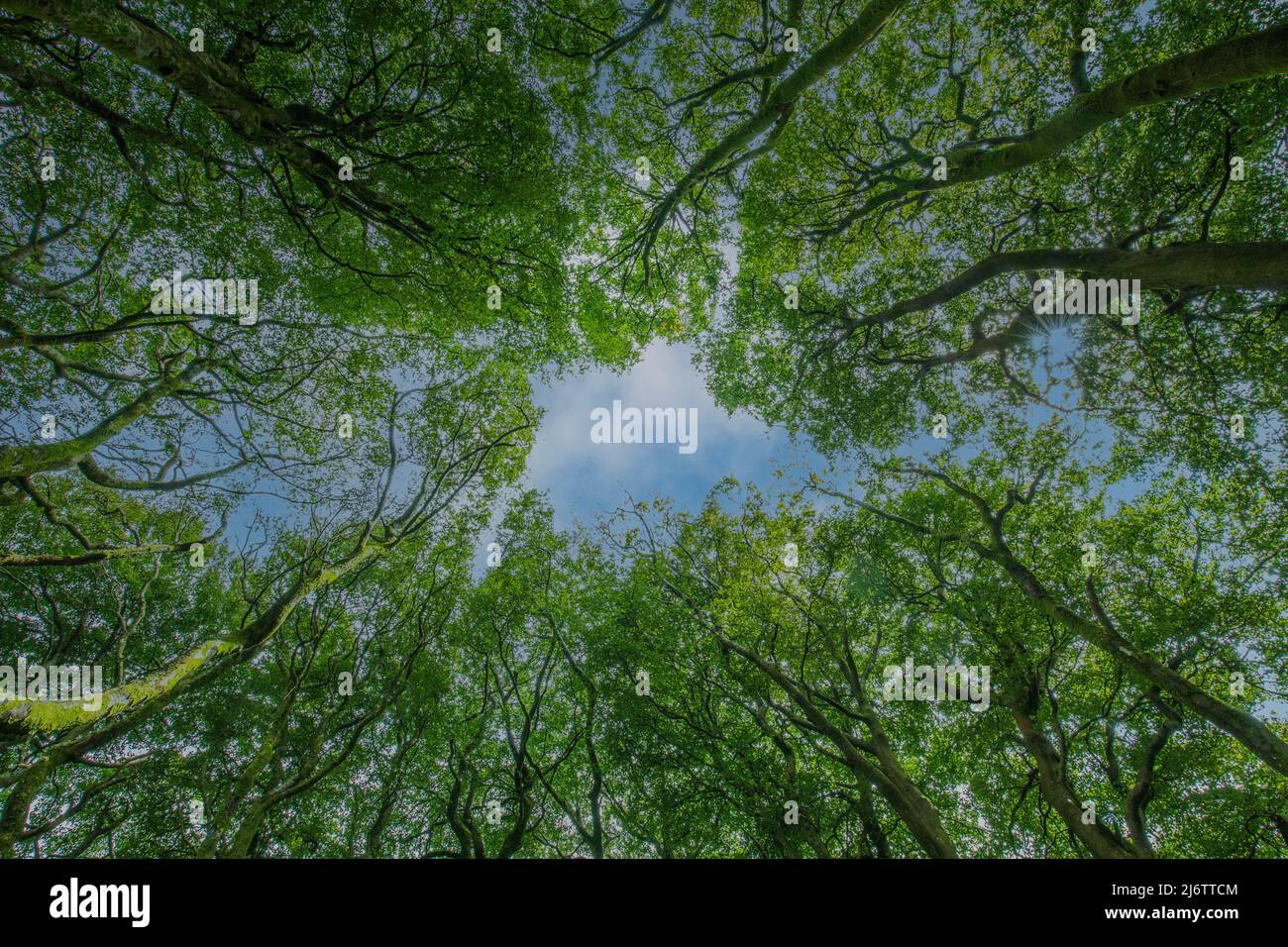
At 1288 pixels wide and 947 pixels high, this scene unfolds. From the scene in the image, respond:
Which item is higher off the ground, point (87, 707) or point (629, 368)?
point (629, 368)

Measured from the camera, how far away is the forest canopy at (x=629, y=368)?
8.09 meters

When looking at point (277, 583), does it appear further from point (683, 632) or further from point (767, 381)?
point (767, 381)

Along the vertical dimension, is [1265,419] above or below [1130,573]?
above

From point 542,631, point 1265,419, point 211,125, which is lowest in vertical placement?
point 542,631

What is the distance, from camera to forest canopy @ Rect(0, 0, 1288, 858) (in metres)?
8.09

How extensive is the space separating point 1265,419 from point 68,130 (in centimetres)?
2345

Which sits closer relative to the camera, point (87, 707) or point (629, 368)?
point (87, 707)

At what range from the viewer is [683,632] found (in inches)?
555

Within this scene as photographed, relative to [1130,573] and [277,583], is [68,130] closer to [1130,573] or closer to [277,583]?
[277,583]

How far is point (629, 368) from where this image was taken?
13.6 metres

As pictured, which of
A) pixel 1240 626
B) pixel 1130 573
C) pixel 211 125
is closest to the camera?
pixel 211 125

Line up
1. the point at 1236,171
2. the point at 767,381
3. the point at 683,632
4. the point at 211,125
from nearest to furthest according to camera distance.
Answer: the point at 1236,171 → the point at 211,125 → the point at 767,381 → the point at 683,632

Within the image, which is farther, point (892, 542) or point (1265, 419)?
point (892, 542)

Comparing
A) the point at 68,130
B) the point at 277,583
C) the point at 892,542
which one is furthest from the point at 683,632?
the point at 68,130
